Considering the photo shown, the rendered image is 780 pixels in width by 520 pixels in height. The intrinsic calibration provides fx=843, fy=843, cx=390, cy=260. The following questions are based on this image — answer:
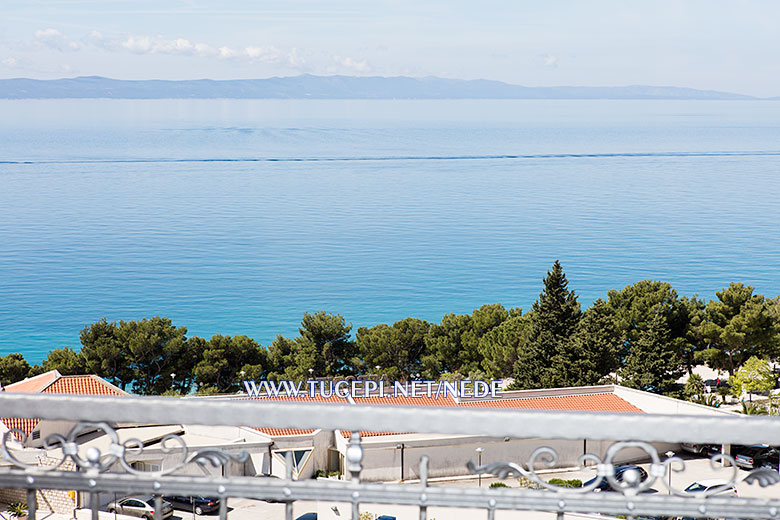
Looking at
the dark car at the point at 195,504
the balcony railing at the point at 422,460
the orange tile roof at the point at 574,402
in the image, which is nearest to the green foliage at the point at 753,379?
the orange tile roof at the point at 574,402

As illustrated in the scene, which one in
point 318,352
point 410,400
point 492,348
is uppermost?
point 492,348

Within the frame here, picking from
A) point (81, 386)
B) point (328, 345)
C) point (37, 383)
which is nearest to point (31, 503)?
point (81, 386)

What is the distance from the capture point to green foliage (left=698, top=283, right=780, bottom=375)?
1178 inches

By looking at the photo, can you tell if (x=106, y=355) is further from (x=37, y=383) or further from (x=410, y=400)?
(x=410, y=400)

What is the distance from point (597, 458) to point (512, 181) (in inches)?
3579

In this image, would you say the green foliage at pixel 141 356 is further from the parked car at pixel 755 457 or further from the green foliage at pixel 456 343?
the parked car at pixel 755 457

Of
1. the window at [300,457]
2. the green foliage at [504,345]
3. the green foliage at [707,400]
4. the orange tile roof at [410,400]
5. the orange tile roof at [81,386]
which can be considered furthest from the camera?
the green foliage at [504,345]

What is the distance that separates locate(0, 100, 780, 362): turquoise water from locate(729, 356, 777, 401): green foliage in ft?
87.8

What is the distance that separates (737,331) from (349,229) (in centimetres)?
4504

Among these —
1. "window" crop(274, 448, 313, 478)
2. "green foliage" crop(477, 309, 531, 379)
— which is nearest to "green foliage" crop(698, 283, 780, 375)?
"green foliage" crop(477, 309, 531, 379)

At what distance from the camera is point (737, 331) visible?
2995 centimetres

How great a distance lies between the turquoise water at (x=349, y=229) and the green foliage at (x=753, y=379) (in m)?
26.8

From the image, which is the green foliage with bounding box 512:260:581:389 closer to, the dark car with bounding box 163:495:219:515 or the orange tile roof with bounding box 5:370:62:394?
the dark car with bounding box 163:495:219:515

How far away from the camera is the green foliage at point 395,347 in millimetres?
32531
